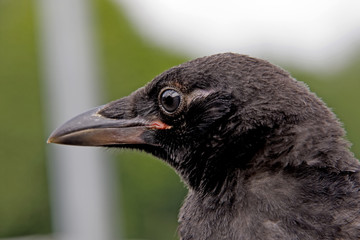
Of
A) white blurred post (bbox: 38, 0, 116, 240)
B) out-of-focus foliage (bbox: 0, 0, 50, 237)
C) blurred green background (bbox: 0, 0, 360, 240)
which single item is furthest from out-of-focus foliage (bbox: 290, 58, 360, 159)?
white blurred post (bbox: 38, 0, 116, 240)

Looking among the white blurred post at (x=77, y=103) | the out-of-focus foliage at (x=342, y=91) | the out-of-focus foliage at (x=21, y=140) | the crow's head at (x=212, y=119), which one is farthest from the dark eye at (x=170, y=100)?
the out-of-focus foliage at (x=342, y=91)

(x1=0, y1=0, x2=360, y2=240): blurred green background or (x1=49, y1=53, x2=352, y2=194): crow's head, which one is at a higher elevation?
(x1=49, y1=53, x2=352, y2=194): crow's head

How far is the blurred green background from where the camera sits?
94.7ft

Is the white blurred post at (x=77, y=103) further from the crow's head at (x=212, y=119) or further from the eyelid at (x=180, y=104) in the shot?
the eyelid at (x=180, y=104)

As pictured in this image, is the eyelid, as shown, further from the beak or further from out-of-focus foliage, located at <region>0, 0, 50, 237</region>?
out-of-focus foliage, located at <region>0, 0, 50, 237</region>

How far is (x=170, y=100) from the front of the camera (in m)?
3.79

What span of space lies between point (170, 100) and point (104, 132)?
42 centimetres

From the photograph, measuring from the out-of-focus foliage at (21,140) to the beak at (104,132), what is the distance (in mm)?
24664

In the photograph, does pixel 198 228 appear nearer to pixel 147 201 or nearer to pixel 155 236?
pixel 155 236

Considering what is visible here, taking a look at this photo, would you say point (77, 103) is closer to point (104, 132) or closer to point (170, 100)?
point (104, 132)

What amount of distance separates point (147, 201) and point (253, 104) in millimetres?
27354

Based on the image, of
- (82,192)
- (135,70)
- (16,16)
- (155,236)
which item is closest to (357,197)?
(82,192)

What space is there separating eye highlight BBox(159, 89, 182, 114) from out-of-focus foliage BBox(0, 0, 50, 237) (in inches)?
981

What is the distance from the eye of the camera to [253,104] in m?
3.45
